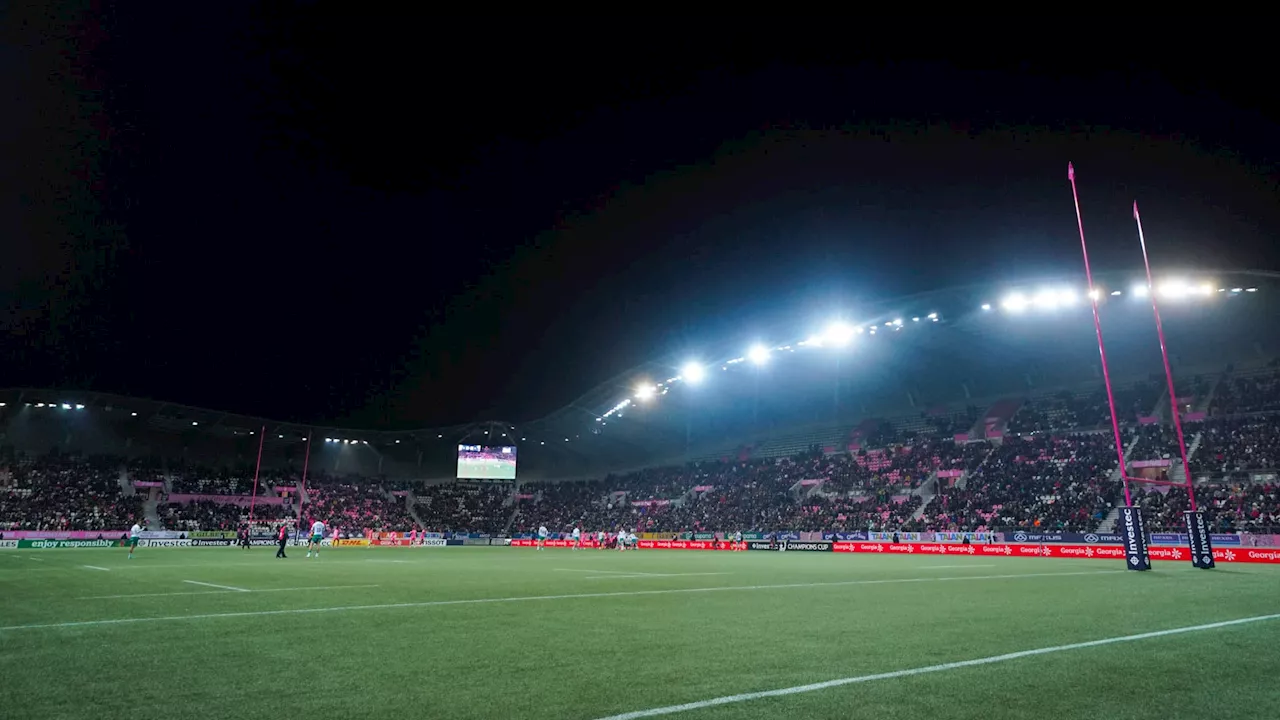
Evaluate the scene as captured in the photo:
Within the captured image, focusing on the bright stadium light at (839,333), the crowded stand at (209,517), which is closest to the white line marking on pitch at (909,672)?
the bright stadium light at (839,333)

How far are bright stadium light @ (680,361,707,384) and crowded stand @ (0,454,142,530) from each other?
3836cm

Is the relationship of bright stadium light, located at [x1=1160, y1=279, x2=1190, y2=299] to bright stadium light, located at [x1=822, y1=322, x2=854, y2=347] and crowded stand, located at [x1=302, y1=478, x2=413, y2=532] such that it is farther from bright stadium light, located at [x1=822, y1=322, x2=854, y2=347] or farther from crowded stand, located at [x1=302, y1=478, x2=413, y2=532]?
crowded stand, located at [x1=302, y1=478, x2=413, y2=532]

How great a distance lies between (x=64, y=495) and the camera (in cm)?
4562

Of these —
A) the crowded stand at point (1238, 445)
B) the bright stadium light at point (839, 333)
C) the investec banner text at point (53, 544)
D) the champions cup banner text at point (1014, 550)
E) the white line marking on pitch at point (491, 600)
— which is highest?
the bright stadium light at point (839, 333)

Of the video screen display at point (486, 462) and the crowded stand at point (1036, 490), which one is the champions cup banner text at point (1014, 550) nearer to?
the crowded stand at point (1036, 490)

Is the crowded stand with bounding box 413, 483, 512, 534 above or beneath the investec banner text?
above

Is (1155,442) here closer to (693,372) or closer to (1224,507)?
(1224,507)

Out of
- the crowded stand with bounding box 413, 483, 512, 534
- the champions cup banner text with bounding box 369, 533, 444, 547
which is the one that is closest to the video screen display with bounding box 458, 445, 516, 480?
the champions cup banner text with bounding box 369, 533, 444, 547

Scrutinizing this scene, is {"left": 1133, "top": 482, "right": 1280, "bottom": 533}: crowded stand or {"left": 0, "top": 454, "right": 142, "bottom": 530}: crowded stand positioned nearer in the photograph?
{"left": 1133, "top": 482, "right": 1280, "bottom": 533}: crowded stand

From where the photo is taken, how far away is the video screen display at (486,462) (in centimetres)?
5853

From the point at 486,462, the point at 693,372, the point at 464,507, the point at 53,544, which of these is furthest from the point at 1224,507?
the point at 464,507

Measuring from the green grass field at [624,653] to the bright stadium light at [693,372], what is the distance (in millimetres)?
37675

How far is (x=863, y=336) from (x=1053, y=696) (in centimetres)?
4161

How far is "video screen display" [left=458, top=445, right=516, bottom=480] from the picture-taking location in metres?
58.5
